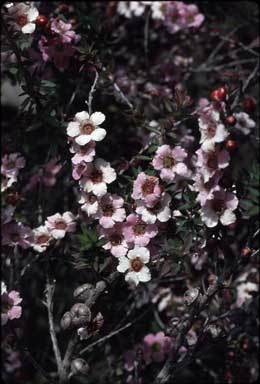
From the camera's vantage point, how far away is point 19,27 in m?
2.46

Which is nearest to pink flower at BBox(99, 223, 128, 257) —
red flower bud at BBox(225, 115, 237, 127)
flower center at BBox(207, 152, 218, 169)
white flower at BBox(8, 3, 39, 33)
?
flower center at BBox(207, 152, 218, 169)

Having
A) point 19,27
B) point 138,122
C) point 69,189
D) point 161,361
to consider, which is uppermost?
point 19,27

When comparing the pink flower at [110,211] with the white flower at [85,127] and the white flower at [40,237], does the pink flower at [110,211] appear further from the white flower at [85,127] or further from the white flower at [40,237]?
the white flower at [40,237]

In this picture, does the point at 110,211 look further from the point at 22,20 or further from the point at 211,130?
the point at 22,20

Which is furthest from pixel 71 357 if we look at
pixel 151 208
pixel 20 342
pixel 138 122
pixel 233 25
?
pixel 233 25

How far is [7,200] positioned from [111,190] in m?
0.51

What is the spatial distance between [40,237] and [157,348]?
2.29 feet

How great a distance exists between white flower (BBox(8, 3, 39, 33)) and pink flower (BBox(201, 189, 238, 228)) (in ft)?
3.25

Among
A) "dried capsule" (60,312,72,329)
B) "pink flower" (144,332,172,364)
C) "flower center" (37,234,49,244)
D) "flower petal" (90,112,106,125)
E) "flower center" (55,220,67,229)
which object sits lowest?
"pink flower" (144,332,172,364)

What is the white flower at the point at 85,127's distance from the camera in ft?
7.08

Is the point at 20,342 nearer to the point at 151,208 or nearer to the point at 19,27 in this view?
the point at 151,208

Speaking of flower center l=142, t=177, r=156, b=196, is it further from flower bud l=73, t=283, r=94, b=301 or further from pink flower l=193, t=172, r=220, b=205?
flower bud l=73, t=283, r=94, b=301

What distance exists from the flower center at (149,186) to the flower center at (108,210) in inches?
4.9

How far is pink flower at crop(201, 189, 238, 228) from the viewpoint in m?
1.93
